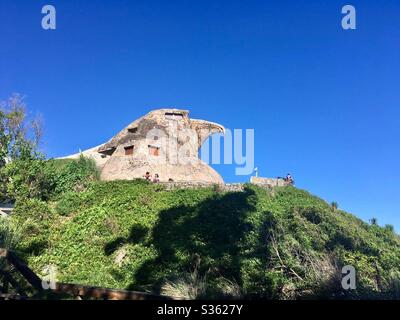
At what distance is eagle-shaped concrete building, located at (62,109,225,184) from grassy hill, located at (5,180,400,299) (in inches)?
224

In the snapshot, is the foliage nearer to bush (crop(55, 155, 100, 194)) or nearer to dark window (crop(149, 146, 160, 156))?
bush (crop(55, 155, 100, 194))

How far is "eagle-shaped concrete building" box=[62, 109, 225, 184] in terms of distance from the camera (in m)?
27.4

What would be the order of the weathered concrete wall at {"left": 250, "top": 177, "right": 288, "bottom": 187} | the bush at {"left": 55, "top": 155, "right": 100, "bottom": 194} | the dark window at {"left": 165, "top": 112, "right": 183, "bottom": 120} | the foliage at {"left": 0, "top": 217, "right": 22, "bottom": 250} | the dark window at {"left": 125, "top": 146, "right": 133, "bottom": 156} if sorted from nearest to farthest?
the foliage at {"left": 0, "top": 217, "right": 22, "bottom": 250}
the bush at {"left": 55, "top": 155, "right": 100, "bottom": 194}
the weathered concrete wall at {"left": 250, "top": 177, "right": 288, "bottom": 187}
the dark window at {"left": 125, "top": 146, "right": 133, "bottom": 156}
the dark window at {"left": 165, "top": 112, "right": 183, "bottom": 120}

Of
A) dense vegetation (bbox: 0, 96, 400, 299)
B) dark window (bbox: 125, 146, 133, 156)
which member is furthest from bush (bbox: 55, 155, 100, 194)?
dark window (bbox: 125, 146, 133, 156)

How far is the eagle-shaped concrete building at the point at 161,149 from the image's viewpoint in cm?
2742

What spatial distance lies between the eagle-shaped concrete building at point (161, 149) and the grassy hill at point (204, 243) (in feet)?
18.6

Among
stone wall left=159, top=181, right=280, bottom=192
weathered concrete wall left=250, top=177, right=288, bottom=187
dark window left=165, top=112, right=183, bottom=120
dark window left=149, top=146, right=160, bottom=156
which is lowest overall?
stone wall left=159, top=181, right=280, bottom=192

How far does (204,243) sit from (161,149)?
1527cm

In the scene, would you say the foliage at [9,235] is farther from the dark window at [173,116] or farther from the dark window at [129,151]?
→ the dark window at [173,116]

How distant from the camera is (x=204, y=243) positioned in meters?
14.5

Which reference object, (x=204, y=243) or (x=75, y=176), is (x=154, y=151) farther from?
(x=204, y=243)

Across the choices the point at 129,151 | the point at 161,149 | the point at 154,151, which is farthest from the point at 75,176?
the point at 161,149

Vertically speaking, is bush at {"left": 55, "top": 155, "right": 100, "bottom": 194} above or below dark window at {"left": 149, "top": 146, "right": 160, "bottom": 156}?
below
